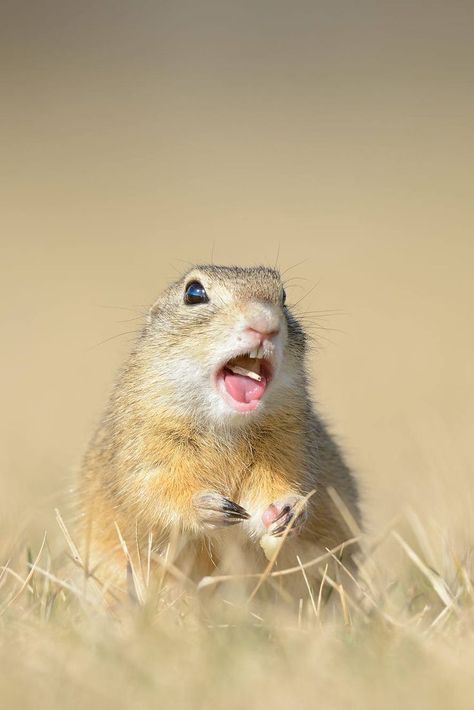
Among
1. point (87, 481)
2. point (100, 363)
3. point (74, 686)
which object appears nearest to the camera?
point (74, 686)

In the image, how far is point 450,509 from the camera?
619 cm

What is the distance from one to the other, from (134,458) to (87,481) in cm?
88

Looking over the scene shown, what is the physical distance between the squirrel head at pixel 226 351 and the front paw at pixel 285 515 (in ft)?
1.31

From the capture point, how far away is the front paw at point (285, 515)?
16.0 ft

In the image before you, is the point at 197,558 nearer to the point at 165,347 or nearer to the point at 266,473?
the point at 266,473

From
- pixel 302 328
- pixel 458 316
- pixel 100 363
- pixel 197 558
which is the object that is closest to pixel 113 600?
pixel 197 558

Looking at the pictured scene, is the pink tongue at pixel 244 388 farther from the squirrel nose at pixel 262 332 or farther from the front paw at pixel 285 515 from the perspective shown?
the front paw at pixel 285 515

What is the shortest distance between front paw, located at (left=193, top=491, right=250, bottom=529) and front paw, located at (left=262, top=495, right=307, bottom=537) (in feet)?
0.39

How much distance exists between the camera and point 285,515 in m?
4.88

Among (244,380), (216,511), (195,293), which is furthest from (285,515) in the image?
(195,293)

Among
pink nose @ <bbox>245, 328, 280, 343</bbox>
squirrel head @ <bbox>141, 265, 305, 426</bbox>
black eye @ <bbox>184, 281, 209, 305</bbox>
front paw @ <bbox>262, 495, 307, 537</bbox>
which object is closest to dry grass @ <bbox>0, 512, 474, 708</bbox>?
front paw @ <bbox>262, 495, 307, 537</bbox>

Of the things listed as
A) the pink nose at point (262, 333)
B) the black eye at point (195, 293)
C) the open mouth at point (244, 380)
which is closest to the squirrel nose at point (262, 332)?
the pink nose at point (262, 333)

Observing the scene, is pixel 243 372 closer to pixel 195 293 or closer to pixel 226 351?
pixel 226 351

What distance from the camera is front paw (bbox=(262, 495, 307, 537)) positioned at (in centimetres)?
486
